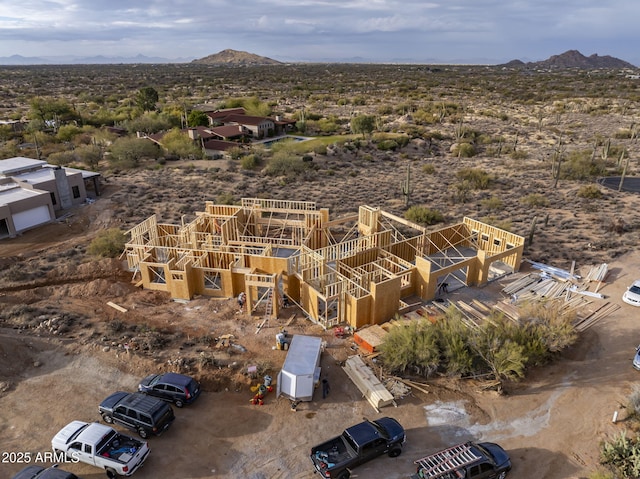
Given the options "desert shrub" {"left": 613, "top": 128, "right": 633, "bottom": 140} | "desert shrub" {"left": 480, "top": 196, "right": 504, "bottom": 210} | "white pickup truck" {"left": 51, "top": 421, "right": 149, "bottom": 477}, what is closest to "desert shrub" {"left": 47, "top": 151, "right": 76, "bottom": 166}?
"white pickup truck" {"left": 51, "top": 421, "right": 149, "bottom": 477}

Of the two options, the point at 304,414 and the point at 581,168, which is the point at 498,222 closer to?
the point at 581,168

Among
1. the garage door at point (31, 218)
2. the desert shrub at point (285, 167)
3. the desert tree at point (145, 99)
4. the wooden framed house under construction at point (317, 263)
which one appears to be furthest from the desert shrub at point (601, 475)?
the desert tree at point (145, 99)

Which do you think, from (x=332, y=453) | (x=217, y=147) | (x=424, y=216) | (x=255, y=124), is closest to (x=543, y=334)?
(x=332, y=453)

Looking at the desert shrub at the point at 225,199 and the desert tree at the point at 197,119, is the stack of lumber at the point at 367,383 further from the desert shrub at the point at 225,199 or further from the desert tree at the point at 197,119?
the desert tree at the point at 197,119

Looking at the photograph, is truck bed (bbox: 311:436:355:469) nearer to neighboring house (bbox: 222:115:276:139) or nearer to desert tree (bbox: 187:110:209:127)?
neighboring house (bbox: 222:115:276:139)

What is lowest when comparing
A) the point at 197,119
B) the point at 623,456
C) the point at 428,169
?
the point at 623,456

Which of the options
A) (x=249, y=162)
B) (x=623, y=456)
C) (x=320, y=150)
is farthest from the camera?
(x=320, y=150)
